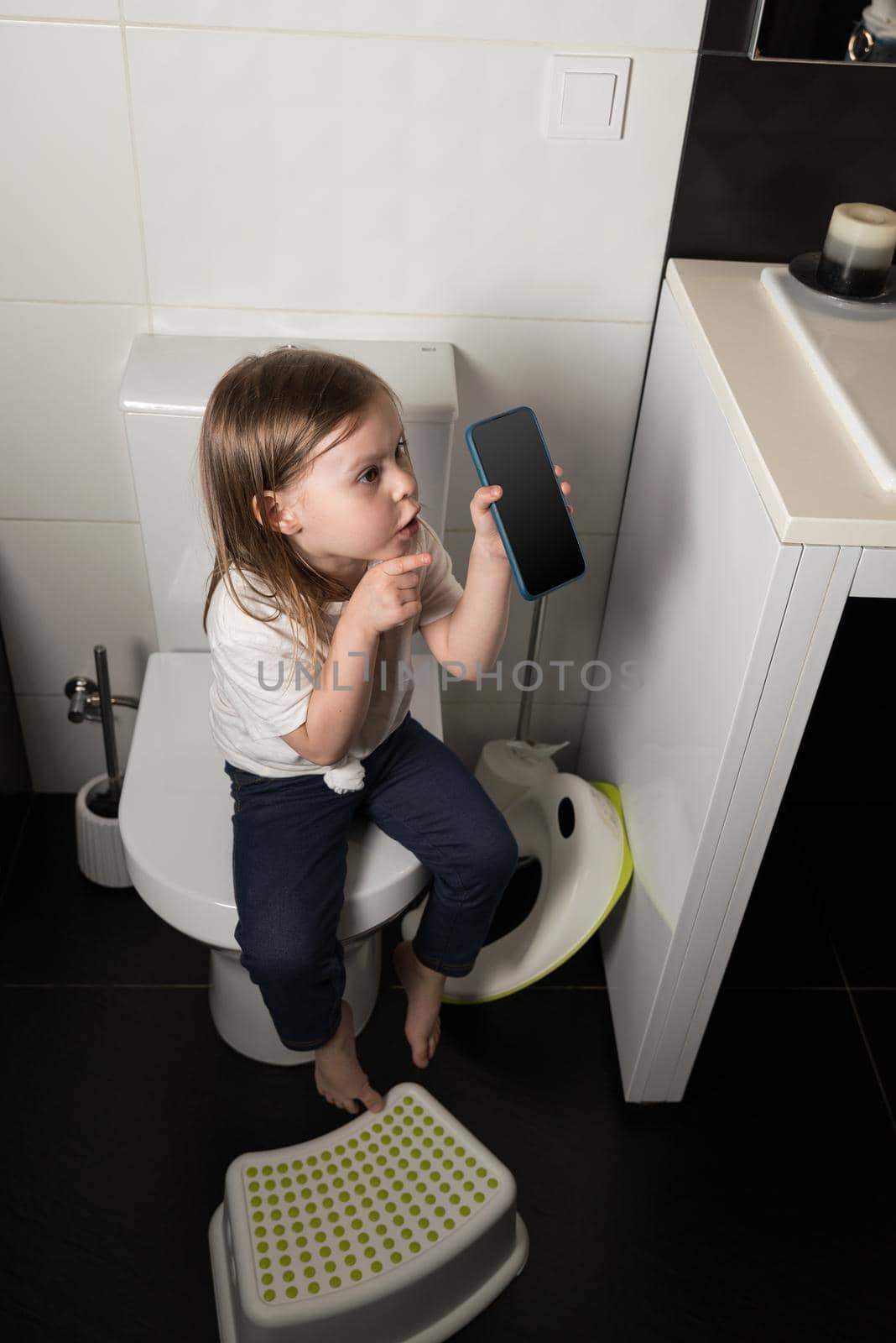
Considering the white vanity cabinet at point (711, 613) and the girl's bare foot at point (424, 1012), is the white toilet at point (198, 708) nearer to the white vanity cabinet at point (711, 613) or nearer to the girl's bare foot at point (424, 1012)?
the girl's bare foot at point (424, 1012)

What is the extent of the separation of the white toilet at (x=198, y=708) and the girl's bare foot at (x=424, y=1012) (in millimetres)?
68

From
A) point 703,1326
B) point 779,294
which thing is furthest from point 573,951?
point 779,294

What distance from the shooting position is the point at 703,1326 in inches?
47.4

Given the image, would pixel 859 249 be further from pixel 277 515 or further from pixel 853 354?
pixel 277 515

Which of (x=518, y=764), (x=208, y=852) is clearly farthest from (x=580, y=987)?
(x=208, y=852)

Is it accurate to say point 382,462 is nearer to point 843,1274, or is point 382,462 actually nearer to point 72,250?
point 72,250

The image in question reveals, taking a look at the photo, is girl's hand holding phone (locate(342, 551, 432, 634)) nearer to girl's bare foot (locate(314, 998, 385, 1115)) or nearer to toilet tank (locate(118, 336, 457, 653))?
toilet tank (locate(118, 336, 457, 653))

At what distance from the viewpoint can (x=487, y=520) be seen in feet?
3.63

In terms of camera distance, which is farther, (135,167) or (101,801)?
(101,801)

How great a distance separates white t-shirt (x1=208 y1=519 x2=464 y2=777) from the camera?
110 centimetres

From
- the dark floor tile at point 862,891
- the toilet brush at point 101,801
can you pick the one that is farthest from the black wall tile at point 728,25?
the dark floor tile at point 862,891

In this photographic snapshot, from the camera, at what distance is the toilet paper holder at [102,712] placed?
→ 58.6 inches

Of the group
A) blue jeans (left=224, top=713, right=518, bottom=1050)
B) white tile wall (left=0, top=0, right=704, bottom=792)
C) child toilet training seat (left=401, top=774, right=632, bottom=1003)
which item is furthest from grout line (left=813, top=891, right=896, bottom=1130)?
white tile wall (left=0, top=0, right=704, bottom=792)

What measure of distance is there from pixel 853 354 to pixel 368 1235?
963mm
